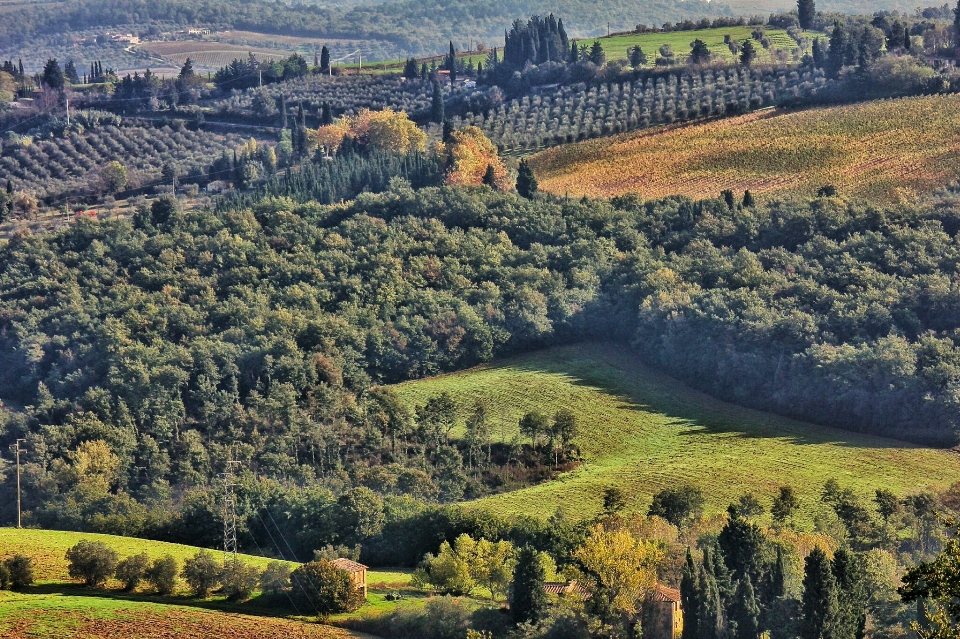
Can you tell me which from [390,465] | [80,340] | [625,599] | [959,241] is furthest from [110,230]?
[625,599]

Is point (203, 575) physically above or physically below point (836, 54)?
below

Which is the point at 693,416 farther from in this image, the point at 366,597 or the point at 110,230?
the point at 110,230

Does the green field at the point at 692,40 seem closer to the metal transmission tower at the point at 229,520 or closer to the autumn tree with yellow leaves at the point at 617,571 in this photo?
the metal transmission tower at the point at 229,520

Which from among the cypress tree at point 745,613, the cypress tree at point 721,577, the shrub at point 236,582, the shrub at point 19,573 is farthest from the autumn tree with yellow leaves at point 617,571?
the shrub at point 19,573

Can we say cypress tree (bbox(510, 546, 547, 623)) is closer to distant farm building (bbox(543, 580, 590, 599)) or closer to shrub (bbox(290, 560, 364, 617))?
distant farm building (bbox(543, 580, 590, 599))

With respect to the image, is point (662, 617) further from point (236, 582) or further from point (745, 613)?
point (236, 582)

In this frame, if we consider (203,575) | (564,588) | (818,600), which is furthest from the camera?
(203,575)

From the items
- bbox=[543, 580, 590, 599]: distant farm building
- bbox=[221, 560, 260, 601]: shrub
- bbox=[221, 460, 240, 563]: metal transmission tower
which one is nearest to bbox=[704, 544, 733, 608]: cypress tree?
→ bbox=[543, 580, 590, 599]: distant farm building

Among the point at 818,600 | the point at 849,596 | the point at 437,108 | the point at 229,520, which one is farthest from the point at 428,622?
the point at 437,108
